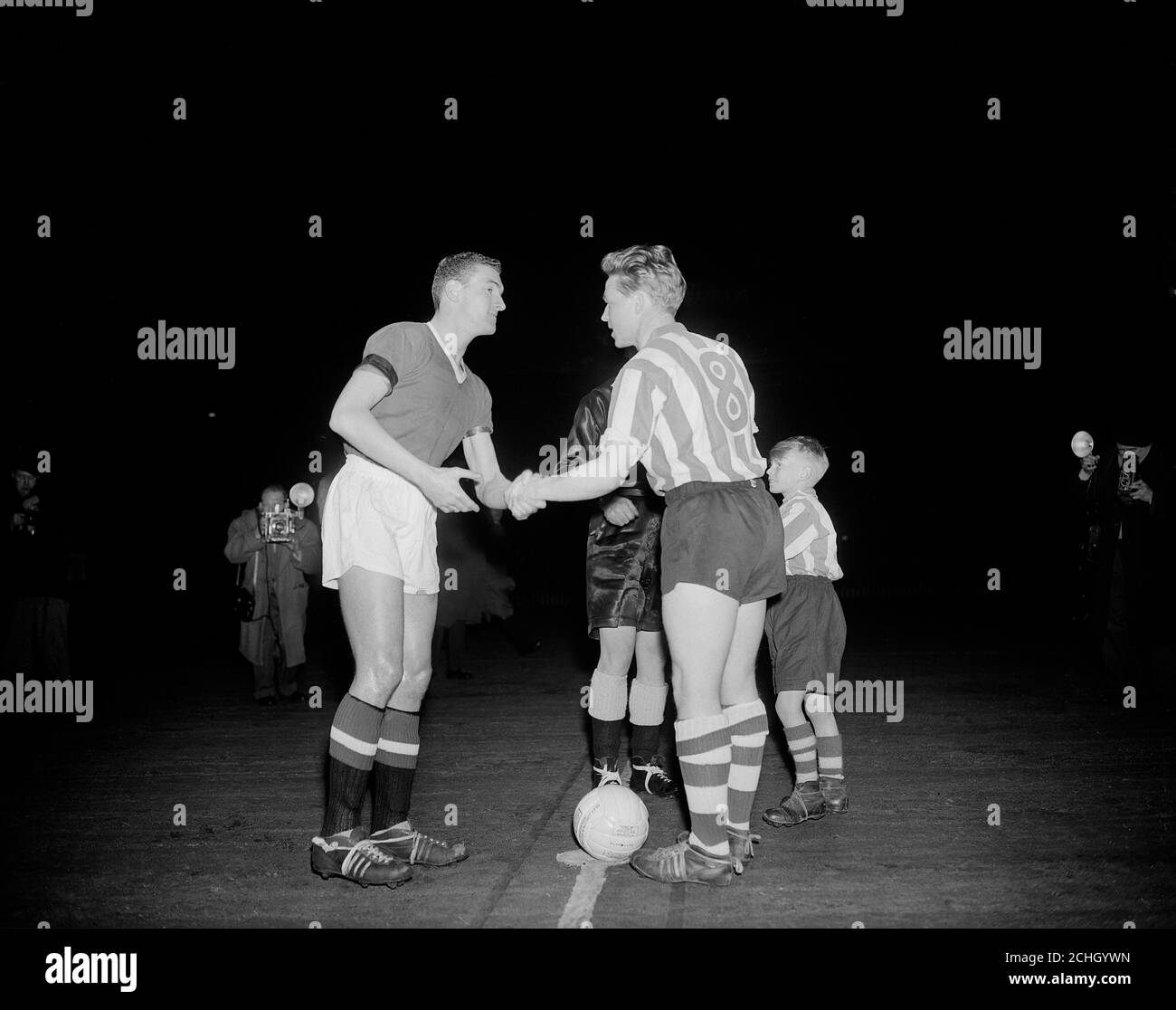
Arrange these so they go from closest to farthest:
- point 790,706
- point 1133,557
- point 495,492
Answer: point 495,492
point 790,706
point 1133,557

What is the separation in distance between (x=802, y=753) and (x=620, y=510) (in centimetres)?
144

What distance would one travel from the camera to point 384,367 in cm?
380

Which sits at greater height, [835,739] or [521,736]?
[835,739]

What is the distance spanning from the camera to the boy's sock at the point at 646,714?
5.16 m

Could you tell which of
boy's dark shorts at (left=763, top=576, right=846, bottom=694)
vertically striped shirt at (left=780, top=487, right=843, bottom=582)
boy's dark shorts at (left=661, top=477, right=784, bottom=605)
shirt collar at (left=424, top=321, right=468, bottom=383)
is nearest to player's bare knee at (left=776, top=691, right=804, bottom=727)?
boy's dark shorts at (left=763, top=576, right=846, bottom=694)

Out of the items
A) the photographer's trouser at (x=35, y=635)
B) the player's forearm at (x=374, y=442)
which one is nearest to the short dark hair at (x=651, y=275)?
the player's forearm at (x=374, y=442)

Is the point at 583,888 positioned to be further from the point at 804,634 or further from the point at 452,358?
the point at 452,358

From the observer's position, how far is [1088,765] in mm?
5629

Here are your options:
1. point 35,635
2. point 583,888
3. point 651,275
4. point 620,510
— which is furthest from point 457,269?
point 35,635

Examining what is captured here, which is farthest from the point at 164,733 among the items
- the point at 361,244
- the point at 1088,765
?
the point at 361,244

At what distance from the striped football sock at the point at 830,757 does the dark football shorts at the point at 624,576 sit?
95 cm

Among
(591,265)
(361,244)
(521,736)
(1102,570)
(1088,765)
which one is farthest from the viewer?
(591,265)

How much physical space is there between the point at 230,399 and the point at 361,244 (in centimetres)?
649
